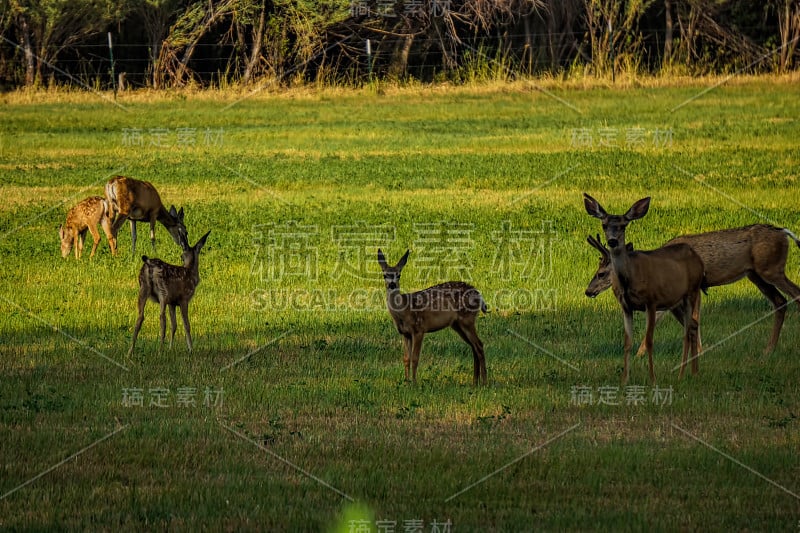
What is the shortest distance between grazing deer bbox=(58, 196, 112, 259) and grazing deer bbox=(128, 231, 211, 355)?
22.0 ft

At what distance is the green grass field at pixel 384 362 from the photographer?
9250mm

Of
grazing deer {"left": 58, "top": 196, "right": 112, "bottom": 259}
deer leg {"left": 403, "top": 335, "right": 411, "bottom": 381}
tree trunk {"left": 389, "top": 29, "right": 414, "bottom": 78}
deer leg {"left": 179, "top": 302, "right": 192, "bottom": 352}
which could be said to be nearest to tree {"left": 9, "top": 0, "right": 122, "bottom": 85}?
tree trunk {"left": 389, "top": 29, "right": 414, "bottom": 78}

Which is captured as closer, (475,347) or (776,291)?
(475,347)

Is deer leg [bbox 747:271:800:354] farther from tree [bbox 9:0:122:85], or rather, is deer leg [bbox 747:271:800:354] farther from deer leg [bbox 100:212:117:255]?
tree [bbox 9:0:122:85]

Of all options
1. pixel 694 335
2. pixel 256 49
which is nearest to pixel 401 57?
pixel 256 49

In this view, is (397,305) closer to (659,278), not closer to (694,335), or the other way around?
(659,278)

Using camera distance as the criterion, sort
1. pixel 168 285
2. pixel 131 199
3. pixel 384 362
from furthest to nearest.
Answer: pixel 131 199 → pixel 168 285 → pixel 384 362

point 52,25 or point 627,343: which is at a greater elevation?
point 52,25

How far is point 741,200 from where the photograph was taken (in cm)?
2461

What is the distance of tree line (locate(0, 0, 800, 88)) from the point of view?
145 feet

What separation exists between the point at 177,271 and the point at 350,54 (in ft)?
109

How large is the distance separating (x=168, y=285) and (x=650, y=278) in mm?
A: 4697

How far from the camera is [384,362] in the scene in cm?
1363

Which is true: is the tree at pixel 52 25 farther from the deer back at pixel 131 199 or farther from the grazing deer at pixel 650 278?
the grazing deer at pixel 650 278
